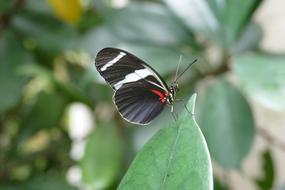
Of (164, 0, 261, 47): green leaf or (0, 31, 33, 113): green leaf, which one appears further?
(0, 31, 33, 113): green leaf

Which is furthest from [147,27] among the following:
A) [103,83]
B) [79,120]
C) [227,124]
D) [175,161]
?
[79,120]

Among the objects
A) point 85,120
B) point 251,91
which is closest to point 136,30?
point 251,91

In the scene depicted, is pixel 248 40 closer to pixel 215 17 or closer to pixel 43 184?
pixel 215 17

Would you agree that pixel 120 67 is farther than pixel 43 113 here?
No

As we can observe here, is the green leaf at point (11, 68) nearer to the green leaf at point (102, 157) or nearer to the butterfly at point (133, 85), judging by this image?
the green leaf at point (102, 157)

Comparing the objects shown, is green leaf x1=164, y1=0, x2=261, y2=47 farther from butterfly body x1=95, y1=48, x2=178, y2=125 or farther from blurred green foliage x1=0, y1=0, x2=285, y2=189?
butterfly body x1=95, y1=48, x2=178, y2=125

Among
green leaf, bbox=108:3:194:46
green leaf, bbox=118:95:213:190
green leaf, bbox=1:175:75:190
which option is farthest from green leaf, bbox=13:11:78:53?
green leaf, bbox=118:95:213:190
